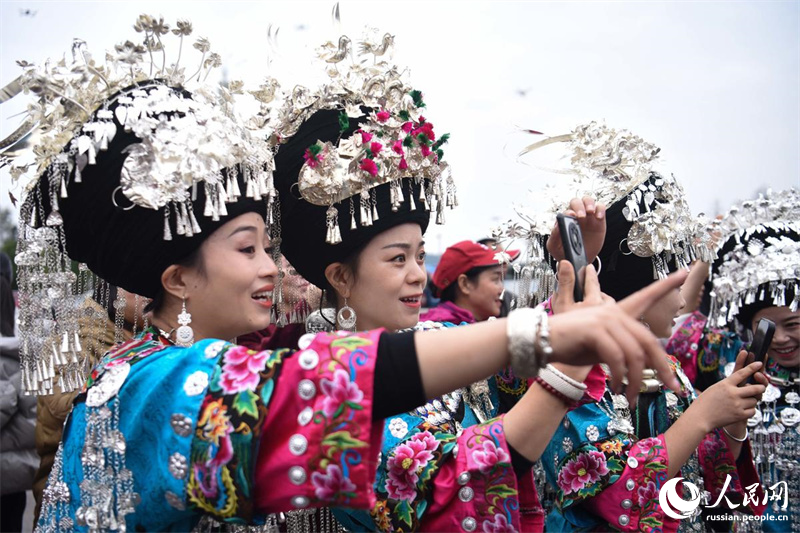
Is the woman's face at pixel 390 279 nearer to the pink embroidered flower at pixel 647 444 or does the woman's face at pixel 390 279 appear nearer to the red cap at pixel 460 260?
the pink embroidered flower at pixel 647 444

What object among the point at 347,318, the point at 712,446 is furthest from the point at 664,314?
the point at 347,318

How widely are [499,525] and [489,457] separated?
20 centimetres

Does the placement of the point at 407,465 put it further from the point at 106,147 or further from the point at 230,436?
the point at 106,147

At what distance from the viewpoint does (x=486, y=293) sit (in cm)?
634

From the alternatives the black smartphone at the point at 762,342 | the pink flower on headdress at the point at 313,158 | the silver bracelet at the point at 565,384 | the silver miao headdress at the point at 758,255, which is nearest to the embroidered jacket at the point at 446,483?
the silver bracelet at the point at 565,384

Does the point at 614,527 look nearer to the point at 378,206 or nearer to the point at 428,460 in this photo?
the point at 428,460

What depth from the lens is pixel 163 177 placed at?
75.0 inches

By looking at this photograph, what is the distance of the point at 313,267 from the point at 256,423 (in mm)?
1231

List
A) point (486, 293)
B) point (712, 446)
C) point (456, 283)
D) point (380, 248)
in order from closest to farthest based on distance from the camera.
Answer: point (380, 248), point (712, 446), point (486, 293), point (456, 283)

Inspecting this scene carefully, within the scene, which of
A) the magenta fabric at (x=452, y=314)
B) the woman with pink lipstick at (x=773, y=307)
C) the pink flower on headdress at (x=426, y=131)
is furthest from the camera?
the magenta fabric at (x=452, y=314)

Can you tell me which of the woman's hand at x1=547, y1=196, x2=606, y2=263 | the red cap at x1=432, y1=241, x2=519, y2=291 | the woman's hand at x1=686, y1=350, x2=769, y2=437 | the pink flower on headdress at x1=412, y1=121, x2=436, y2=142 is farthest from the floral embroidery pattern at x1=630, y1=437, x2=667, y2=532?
the red cap at x1=432, y1=241, x2=519, y2=291

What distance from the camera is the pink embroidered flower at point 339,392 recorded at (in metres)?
1.53

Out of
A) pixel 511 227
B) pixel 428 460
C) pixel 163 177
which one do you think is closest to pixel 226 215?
pixel 163 177

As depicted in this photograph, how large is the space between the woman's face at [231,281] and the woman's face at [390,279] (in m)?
0.55
